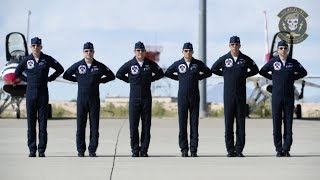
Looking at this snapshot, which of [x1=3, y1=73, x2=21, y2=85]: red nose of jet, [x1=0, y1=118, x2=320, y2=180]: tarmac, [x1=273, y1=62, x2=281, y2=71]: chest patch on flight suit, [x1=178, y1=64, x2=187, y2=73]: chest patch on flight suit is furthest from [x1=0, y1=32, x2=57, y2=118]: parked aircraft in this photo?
[x1=273, y1=62, x2=281, y2=71]: chest patch on flight suit

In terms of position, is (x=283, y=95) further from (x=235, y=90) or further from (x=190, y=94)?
(x=190, y=94)

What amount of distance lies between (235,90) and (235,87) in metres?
0.05

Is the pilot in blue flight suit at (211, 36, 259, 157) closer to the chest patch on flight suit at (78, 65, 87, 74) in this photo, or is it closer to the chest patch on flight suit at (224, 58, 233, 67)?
the chest patch on flight suit at (224, 58, 233, 67)

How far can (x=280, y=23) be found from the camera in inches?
1521

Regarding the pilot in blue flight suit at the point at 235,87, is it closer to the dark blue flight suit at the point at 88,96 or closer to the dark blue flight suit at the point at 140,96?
the dark blue flight suit at the point at 140,96

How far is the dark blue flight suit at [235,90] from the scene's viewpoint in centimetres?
1419

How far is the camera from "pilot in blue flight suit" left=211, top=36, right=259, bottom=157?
14188 mm

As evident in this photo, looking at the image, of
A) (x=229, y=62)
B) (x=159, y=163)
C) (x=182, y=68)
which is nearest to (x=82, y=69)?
(x=182, y=68)

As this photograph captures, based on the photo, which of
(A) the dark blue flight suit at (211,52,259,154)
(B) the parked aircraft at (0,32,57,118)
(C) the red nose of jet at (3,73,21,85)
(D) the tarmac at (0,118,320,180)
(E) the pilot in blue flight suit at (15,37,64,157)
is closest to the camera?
(D) the tarmac at (0,118,320,180)

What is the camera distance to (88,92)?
1413 centimetres

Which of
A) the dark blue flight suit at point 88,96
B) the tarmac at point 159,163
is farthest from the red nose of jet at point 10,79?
the dark blue flight suit at point 88,96

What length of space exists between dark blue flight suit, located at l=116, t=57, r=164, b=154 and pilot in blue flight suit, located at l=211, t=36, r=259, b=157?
125cm

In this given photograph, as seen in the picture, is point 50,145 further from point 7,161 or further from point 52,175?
point 52,175

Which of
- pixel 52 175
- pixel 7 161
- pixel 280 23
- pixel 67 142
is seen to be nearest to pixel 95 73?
pixel 7 161
